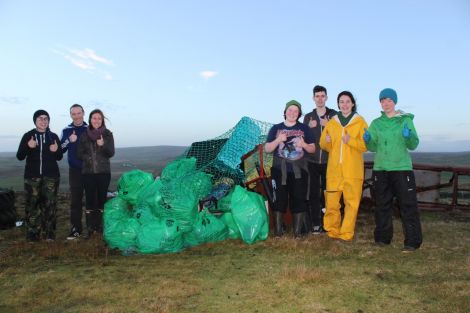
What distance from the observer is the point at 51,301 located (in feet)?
11.5

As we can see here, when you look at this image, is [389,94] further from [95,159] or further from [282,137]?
[95,159]

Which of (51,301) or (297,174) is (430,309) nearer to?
(297,174)

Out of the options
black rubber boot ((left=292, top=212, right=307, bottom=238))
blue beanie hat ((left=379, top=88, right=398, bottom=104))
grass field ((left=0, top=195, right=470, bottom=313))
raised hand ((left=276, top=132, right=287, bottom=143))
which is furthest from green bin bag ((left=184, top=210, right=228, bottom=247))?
blue beanie hat ((left=379, top=88, right=398, bottom=104))

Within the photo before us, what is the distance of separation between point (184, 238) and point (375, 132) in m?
2.76

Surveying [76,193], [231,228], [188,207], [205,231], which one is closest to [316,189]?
[231,228]

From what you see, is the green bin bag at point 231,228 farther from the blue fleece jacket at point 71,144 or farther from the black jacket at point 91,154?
the blue fleece jacket at point 71,144

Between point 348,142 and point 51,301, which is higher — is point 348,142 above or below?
above

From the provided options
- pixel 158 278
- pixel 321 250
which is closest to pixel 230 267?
pixel 158 278

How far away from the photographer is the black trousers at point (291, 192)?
530 centimetres

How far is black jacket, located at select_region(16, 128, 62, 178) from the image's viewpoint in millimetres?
5531

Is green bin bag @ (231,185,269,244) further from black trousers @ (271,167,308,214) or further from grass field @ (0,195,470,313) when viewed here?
black trousers @ (271,167,308,214)

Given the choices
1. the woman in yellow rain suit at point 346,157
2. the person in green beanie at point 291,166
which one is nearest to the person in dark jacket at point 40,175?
the person in green beanie at point 291,166

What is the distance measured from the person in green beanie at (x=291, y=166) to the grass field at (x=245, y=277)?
382mm

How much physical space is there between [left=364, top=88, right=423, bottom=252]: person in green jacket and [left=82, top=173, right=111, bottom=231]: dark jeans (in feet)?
12.1
